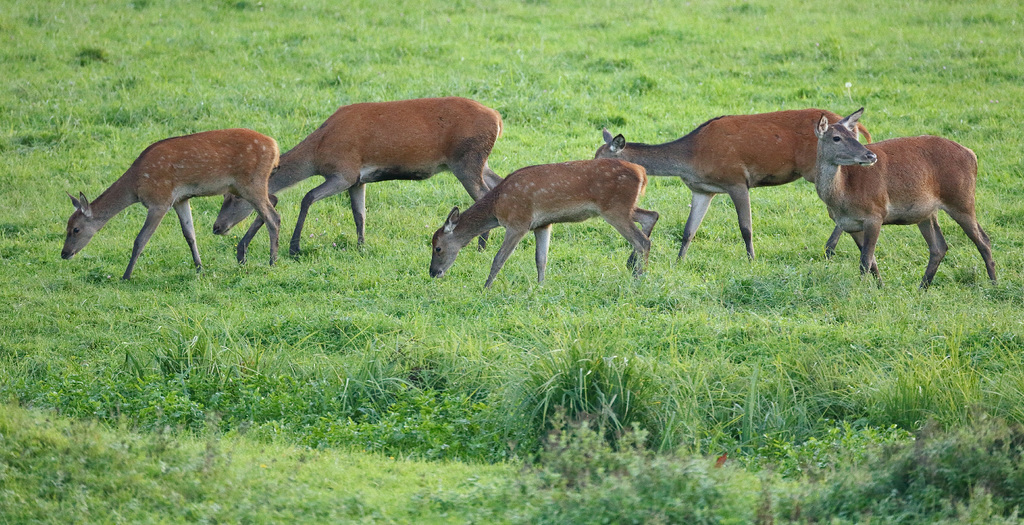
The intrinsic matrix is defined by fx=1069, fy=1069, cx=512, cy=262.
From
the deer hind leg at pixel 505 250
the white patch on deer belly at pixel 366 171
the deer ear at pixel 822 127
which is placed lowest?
the deer hind leg at pixel 505 250

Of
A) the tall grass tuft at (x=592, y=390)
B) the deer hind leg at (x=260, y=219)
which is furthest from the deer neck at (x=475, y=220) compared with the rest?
the tall grass tuft at (x=592, y=390)

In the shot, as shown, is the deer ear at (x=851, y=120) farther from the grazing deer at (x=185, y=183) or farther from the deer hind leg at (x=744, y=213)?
the grazing deer at (x=185, y=183)

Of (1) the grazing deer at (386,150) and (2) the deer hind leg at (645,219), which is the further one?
(1) the grazing deer at (386,150)

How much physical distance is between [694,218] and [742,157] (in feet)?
2.72

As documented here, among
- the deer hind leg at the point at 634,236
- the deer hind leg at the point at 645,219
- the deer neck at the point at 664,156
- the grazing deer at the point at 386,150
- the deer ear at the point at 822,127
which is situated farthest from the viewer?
the grazing deer at the point at 386,150

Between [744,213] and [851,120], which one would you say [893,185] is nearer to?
[851,120]

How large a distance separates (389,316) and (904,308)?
4314mm

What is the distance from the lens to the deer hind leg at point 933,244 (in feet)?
33.7

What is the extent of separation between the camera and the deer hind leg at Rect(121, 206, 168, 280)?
10.8 meters

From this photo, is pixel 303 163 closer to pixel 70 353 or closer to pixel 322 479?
pixel 70 353

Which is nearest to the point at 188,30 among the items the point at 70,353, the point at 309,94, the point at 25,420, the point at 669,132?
the point at 309,94

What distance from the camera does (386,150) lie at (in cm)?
1193

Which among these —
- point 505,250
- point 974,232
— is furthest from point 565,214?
point 974,232

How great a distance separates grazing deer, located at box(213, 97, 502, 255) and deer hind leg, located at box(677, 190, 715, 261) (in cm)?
223
